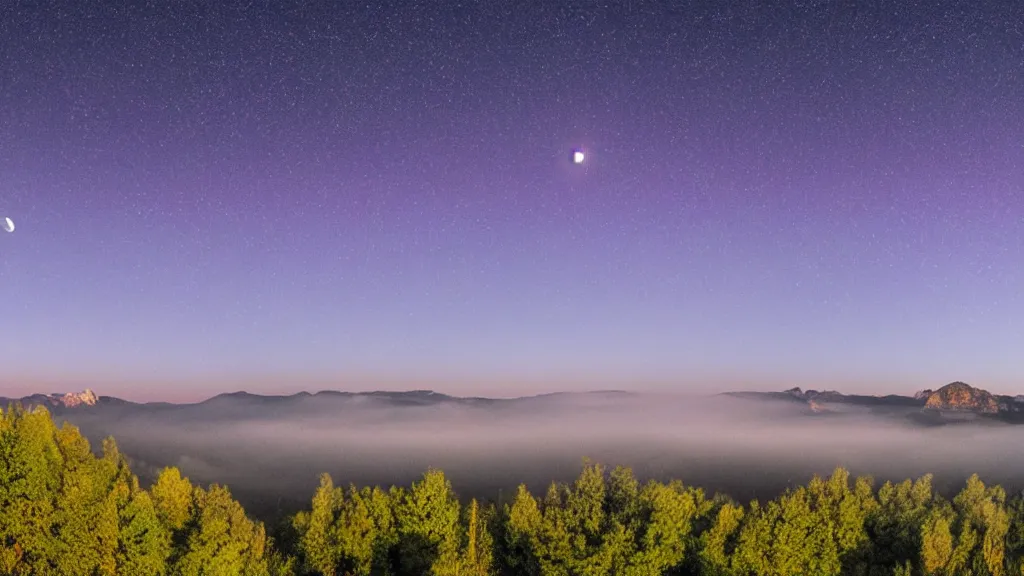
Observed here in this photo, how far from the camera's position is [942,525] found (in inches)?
2803

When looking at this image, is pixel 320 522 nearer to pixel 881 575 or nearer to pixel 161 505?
pixel 161 505

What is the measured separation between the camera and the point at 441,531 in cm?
7925

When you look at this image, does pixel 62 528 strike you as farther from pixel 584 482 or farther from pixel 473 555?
pixel 584 482

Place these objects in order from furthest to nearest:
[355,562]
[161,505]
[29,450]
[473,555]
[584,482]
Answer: [584,482], [355,562], [161,505], [29,450], [473,555]

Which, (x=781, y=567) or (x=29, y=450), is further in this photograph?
(x=781, y=567)

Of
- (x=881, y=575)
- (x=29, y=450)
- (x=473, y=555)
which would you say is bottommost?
(x=881, y=575)

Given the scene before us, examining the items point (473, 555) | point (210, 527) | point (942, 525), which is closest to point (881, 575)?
point (942, 525)

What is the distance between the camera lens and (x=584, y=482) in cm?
9256

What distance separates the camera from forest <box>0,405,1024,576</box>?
63.0 m

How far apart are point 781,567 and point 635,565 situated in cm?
1501

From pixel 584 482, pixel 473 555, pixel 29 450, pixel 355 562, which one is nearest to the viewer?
pixel 473 555

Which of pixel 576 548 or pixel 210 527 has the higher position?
pixel 210 527

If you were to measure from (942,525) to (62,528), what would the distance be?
274ft

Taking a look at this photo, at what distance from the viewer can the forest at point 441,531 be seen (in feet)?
207
